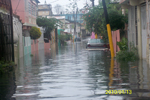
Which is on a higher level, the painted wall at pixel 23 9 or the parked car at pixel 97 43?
the painted wall at pixel 23 9

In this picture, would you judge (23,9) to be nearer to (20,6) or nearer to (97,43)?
(20,6)

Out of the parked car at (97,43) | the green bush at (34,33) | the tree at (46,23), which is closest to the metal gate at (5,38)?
the parked car at (97,43)

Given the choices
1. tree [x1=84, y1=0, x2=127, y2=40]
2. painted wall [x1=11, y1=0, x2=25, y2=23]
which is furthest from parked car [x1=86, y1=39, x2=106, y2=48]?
painted wall [x1=11, y1=0, x2=25, y2=23]

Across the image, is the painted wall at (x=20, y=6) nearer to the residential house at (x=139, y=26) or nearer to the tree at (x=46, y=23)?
the tree at (x=46, y=23)

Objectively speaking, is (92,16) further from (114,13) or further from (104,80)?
(104,80)

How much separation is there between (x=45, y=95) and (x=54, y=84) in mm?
1818

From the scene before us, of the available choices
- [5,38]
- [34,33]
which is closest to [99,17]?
[34,33]

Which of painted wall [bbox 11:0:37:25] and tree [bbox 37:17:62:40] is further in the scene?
tree [bbox 37:17:62:40]

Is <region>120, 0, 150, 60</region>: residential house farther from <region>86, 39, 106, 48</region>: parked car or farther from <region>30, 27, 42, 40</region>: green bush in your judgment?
<region>30, 27, 42, 40</region>: green bush

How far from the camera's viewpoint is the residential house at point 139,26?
16261mm

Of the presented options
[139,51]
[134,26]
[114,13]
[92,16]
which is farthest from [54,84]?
[92,16]

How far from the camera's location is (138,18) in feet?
56.3

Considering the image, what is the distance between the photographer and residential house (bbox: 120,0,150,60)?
16.3m

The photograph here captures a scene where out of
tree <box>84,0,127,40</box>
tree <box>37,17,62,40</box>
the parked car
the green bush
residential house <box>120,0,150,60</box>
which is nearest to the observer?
residential house <box>120,0,150,60</box>
